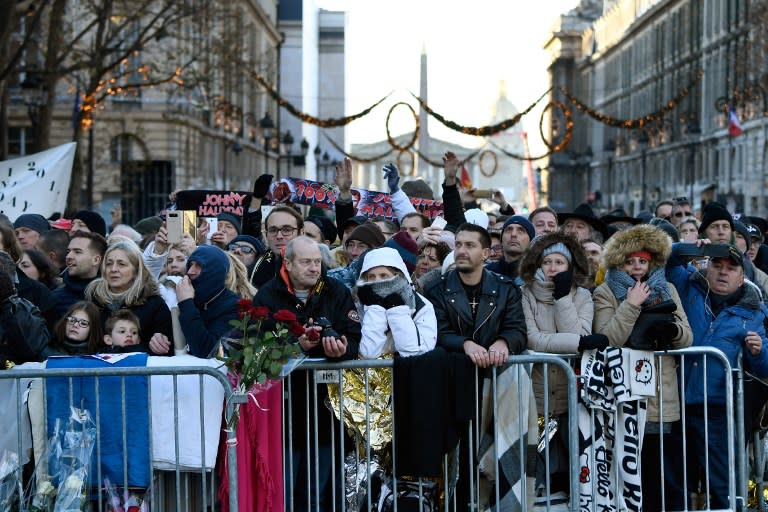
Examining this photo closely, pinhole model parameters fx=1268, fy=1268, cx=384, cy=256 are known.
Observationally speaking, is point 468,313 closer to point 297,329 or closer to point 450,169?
point 297,329

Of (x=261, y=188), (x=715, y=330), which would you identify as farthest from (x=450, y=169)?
(x=715, y=330)

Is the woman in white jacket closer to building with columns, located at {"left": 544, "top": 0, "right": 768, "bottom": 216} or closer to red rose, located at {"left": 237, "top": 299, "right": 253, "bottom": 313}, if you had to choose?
red rose, located at {"left": 237, "top": 299, "right": 253, "bottom": 313}

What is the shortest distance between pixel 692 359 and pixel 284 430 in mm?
2515

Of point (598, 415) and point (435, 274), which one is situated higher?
point (435, 274)

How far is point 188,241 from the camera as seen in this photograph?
340 inches

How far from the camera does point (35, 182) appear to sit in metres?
15.3

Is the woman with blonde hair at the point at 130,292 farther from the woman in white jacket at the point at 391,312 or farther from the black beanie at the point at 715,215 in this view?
the black beanie at the point at 715,215

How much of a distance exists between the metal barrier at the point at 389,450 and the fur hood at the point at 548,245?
0.63 meters

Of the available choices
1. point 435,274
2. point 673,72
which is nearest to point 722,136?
point 673,72

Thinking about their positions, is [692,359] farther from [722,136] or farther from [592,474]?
[722,136]

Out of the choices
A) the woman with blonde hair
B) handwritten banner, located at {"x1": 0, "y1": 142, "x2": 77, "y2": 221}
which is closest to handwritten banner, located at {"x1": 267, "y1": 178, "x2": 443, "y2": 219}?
handwritten banner, located at {"x1": 0, "y1": 142, "x2": 77, "y2": 221}

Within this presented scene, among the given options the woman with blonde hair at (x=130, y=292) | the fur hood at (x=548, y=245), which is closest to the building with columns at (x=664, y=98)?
the fur hood at (x=548, y=245)

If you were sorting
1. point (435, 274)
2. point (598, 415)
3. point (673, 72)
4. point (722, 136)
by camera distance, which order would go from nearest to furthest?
point (598, 415), point (435, 274), point (722, 136), point (673, 72)

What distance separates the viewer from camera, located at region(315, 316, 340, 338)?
22.5 feet
